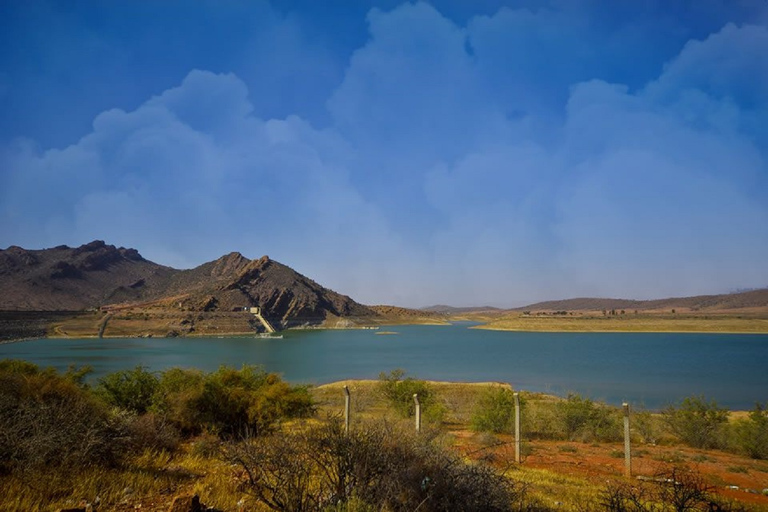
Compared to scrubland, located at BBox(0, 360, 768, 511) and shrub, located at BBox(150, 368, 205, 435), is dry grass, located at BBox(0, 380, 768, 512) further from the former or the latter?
shrub, located at BBox(150, 368, 205, 435)

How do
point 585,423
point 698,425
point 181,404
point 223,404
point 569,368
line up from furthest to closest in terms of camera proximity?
point 569,368 < point 585,423 < point 698,425 < point 223,404 < point 181,404

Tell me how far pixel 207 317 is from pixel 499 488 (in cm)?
13337

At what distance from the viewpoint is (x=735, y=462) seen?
11500mm

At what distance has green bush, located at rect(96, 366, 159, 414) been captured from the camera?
12.2m

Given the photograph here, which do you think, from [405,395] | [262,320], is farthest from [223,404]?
[262,320]

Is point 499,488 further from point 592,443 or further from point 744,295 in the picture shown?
point 744,295

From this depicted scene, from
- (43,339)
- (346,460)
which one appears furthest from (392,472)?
(43,339)

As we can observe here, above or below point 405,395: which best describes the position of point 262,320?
below

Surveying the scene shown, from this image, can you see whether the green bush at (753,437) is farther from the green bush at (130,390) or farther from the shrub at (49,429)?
the green bush at (130,390)

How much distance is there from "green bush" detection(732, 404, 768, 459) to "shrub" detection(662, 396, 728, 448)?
556 millimetres

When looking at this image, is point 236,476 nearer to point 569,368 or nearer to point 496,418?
point 496,418

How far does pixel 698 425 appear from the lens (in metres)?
14.6

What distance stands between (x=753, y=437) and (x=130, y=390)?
726 inches

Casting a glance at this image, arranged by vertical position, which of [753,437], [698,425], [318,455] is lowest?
[698,425]
